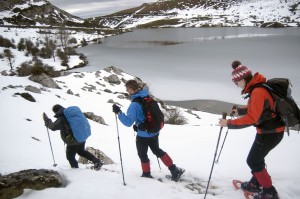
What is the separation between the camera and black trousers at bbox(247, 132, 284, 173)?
4129 millimetres

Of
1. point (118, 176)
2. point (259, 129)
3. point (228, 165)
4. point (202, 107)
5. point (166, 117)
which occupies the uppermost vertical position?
point (259, 129)

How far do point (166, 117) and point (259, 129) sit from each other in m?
16.8

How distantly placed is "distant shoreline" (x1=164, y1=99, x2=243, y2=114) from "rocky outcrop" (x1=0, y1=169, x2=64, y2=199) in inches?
953

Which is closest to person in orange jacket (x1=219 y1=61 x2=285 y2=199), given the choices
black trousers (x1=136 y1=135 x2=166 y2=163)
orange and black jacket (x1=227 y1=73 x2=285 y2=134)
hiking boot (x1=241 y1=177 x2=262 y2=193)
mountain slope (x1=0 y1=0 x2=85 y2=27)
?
orange and black jacket (x1=227 y1=73 x2=285 y2=134)

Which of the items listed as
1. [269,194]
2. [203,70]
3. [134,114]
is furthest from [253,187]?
[203,70]

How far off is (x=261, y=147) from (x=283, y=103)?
85cm

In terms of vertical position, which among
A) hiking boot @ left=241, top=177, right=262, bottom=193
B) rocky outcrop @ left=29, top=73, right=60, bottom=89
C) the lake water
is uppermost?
hiking boot @ left=241, top=177, right=262, bottom=193

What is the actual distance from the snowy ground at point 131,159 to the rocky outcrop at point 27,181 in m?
0.16

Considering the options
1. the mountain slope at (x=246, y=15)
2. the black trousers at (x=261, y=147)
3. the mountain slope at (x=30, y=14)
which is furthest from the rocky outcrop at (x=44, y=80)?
the mountain slope at (x=246, y=15)

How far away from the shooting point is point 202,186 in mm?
5309

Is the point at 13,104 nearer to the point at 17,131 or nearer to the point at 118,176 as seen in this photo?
the point at 17,131

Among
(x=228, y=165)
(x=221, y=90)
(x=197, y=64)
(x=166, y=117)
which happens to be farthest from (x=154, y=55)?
(x=228, y=165)

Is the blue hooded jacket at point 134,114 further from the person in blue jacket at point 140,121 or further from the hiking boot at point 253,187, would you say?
the hiking boot at point 253,187

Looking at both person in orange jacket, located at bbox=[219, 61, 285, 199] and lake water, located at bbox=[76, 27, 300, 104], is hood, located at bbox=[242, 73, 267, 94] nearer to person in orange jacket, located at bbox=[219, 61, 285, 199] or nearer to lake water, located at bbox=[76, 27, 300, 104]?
person in orange jacket, located at bbox=[219, 61, 285, 199]
